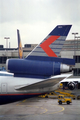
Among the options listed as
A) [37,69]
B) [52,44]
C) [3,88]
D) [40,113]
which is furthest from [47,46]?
[40,113]

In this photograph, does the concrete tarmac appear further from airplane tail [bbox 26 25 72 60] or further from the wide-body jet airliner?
airplane tail [bbox 26 25 72 60]

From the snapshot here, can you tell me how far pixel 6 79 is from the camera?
16.5 metres

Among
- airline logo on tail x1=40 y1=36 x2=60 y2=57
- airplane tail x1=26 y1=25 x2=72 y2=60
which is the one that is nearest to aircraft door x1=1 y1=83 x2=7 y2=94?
Result: airplane tail x1=26 y1=25 x2=72 y2=60

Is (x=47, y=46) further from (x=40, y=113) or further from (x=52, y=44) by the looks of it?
(x=40, y=113)

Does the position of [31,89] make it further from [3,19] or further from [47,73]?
[3,19]

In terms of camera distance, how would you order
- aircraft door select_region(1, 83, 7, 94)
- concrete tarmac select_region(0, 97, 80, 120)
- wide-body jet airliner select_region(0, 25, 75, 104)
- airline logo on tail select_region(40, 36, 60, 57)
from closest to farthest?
wide-body jet airliner select_region(0, 25, 75, 104) → airline logo on tail select_region(40, 36, 60, 57) → aircraft door select_region(1, 83, 7, 94) → concrete tarmac select_region(0, 97, 80, 120)

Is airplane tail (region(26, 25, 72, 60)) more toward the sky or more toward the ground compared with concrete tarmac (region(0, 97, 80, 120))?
→ more toward the sky

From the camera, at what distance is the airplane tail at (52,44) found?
15.3 m

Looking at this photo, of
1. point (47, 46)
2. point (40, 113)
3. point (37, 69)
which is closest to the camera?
point (37, 69)

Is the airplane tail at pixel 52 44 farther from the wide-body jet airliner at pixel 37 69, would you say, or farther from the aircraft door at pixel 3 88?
the aircraft door at pixel 3 88

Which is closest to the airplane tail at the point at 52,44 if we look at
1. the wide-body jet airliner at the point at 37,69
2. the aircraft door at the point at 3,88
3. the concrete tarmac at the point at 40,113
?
the wide-body jet airliner at the point at 37,69

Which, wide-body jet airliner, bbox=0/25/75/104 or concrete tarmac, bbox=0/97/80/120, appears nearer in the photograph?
wide-body jet airliner, bbox=0/25/75/104

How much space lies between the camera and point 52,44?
15.4 meters

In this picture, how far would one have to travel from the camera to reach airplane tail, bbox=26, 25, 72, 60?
15336 millimetres
